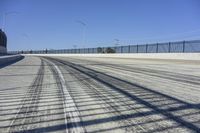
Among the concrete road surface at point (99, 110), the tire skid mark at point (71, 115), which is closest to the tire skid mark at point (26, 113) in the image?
the concrete road surface at point (99, 110)

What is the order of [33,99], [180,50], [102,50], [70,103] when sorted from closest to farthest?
1. [70,103]
2. [33,99]
3. [180,50]
4. [102,50]

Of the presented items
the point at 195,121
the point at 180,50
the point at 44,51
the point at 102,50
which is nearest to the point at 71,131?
the point at 195,121

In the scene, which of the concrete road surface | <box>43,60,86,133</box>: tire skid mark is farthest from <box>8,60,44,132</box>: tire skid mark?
<box>43,60,86,133</box>: tire skid mark

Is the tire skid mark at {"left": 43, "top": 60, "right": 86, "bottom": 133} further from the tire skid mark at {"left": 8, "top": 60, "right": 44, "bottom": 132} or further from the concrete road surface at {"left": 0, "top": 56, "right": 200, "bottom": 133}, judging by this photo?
the tire skid mark at {"left": 8, "top": 60, "right": 44, "bottom": 132}

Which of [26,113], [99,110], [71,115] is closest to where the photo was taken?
[71,115]

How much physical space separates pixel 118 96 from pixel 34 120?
145 inches

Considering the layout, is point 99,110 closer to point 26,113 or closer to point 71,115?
point 71,115

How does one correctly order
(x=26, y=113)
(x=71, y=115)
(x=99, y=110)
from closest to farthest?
(x=71, y=115) → (x=26, y=113) → (x=99, y=110)

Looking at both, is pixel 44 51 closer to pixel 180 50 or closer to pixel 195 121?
pixel 180 50

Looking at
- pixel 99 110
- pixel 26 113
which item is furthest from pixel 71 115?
pixel 26 113

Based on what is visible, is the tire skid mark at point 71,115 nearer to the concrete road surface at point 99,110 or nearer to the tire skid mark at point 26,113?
the concrete road surface at point 99,110

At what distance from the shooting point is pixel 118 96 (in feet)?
31.6

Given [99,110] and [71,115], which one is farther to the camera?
[99,110]

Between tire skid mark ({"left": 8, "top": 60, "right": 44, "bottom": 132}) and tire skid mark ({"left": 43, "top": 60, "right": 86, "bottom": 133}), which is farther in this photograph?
tire skid mark ({"left": 8, "top": 60, "right": 44, "bottom": 132})
